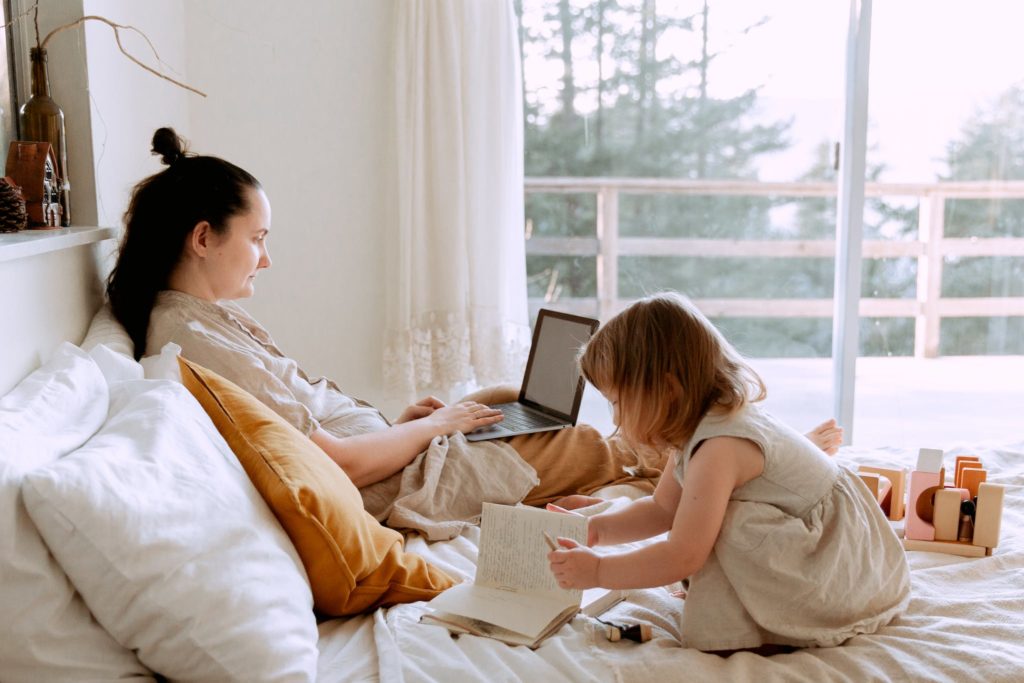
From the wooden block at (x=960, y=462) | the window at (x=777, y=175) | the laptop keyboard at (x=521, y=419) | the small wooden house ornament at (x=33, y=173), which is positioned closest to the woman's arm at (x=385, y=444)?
the laptop keyboard at (x=521, y=419)

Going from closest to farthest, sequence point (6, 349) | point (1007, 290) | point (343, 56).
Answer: point (6, 349) < point (343, 56) < point (1007, 290)

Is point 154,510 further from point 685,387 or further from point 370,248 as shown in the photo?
point 370,248

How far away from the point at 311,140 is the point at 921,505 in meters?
2.28

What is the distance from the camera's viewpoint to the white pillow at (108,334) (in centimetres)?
191

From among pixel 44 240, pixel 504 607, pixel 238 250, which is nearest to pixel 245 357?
pixel 238 250

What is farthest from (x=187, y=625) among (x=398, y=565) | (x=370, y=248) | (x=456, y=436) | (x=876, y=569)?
(x=370, y=248)

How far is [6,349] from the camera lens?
1.57m

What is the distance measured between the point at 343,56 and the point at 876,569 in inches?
97.3

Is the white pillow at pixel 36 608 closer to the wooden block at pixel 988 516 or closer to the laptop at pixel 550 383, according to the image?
the laptop at pixel 550 383

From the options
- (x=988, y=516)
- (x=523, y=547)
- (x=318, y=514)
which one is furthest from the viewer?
(x=988, y=516)

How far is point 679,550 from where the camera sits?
4.67 feet

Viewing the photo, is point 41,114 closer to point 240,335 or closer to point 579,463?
point 240,335

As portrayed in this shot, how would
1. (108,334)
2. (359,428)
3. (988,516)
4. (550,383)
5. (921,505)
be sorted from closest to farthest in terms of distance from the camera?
(988,516) → (921,505) → (108,334) → (359,428) → (550,383)

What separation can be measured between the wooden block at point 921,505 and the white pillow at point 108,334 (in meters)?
1.53
